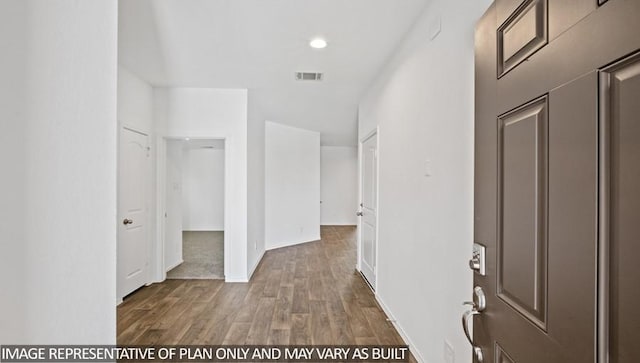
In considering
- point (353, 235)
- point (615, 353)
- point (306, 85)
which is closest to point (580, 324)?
point (615, 353)

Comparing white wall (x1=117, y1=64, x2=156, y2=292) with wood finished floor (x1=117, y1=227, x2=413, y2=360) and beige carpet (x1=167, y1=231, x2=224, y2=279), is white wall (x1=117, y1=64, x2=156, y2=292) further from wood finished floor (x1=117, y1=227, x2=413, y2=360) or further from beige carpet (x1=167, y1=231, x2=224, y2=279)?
wood finished floor (x1=117, y1=227, x2=413, y2=360)

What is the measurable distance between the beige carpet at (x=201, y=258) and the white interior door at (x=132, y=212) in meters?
0.67

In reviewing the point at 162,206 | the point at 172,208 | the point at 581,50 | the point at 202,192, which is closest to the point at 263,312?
the point at 162,206

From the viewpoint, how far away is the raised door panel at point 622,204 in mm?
514

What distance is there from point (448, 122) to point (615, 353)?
152cm

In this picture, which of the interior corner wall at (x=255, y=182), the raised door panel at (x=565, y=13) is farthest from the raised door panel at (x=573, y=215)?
the interior corner wall at (x=255, y=182)

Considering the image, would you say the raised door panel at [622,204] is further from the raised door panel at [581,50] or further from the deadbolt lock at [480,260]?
the deadbolt lock at [480,260]

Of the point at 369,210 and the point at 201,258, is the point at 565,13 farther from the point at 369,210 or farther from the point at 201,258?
the point at 201,258

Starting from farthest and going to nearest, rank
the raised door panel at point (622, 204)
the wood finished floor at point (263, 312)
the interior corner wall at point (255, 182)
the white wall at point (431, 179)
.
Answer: the interior corner wall at point (255, 182)
the wood finished floor at point (263, 312)
the white wall at point (431, 179)
the raised door panel at point (622, 204)

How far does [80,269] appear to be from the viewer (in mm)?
1041

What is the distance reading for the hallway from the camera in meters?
2.73

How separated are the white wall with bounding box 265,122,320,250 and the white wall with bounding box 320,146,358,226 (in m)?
2.07

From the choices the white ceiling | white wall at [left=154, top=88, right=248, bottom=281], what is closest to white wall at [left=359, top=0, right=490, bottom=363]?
the white ceiling

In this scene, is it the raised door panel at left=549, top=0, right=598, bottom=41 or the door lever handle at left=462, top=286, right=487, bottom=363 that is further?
the door lever handle at left=462, top=286, right=487, bottom=363
